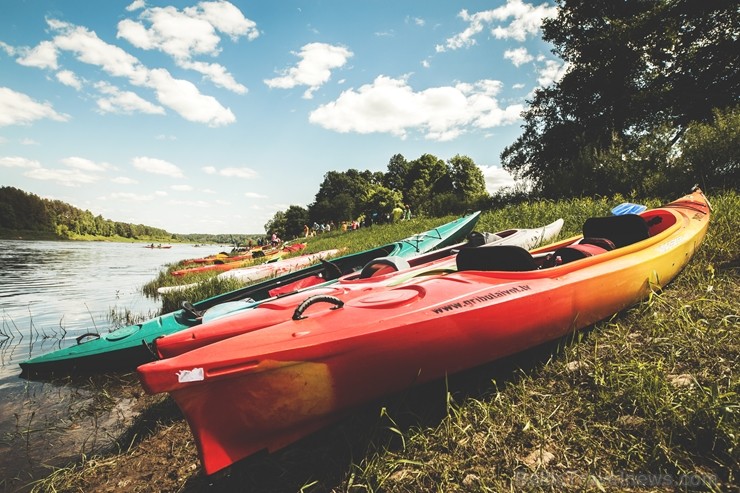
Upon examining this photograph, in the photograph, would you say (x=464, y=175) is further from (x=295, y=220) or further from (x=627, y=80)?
(x=295, y=220)

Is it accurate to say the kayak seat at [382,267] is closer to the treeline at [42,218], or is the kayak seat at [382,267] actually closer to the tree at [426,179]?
the tree at [426,179]

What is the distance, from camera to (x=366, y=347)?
1.93m

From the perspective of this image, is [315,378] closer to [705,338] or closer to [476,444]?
[476,444]

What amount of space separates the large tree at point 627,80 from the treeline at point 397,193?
4928 millimetres

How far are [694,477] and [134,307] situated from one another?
925 cm

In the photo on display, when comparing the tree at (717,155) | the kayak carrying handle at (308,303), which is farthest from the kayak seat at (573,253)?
the tree at (717,155)

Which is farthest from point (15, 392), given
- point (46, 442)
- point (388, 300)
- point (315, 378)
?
point (388, 300)

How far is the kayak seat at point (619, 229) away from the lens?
363cm

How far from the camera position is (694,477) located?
5.10 ft

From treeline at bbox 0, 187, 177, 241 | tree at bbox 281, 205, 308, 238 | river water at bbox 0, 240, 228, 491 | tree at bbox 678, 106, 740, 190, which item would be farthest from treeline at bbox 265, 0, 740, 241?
treeline at bbox 0, 187, 177, 241

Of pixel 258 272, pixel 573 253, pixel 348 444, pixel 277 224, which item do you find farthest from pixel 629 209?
pixel 277 224

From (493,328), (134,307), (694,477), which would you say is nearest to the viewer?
(694,477)

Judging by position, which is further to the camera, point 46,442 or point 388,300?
point 46,442

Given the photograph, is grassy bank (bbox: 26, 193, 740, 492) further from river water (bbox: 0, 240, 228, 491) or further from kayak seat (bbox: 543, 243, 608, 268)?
kayak seat (bbox: 543, 243, 608, 268)
